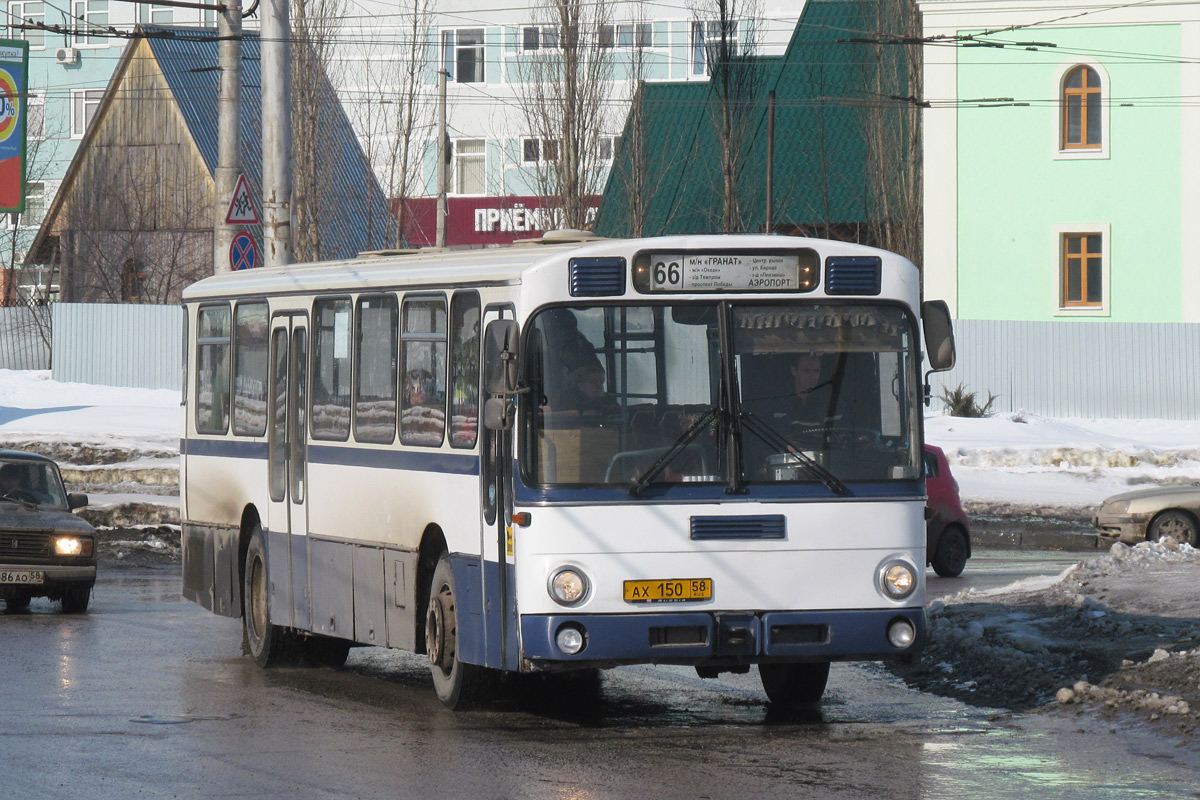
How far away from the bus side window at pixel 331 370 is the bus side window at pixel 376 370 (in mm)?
176

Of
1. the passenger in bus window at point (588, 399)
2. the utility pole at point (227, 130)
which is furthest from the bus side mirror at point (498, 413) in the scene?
the utility pole at point (227, 130)

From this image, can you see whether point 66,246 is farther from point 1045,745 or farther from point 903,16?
point 1045,745

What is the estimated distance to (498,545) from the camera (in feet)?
33.0

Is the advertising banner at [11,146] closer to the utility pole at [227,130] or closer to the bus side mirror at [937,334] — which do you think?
the utility pole at [227,130]

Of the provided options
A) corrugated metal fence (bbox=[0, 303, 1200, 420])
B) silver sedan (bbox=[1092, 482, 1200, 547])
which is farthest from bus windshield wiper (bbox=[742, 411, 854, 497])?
corrugated metal fence (bbox=[0, 303, 1200, 420])

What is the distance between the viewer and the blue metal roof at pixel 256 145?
50.0 metres

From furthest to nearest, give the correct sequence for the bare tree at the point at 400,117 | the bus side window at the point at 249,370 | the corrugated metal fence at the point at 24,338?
the corrugated metal fence at the point at 24,338 → the bare tree at the point at 400,117 → the bus side window at the point at 249,370

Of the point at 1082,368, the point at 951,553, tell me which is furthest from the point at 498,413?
the point at 1082,368

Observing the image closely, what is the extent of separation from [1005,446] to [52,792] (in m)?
26.3

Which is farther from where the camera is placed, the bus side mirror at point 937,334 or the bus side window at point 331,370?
the bus side window at point 331,370

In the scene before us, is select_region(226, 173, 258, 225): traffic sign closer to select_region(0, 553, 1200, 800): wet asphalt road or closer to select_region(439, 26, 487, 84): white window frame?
select_region(0, 553, 1200, 800): wet asphalt road

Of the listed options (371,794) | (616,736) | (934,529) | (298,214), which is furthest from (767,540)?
(298,214)

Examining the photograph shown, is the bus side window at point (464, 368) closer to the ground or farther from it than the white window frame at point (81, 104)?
closer to the ground

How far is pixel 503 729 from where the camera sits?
1020 cm
